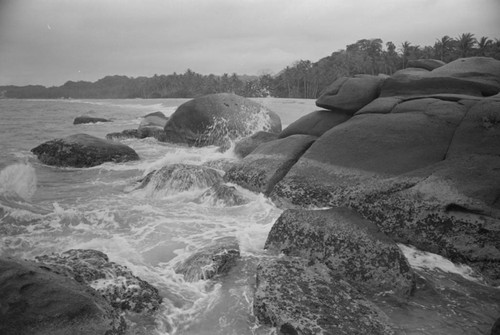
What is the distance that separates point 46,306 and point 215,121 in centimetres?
1303

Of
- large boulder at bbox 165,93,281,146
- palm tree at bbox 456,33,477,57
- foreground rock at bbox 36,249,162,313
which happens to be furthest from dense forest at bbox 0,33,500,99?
foreground rock at bbox 36,249,162,313

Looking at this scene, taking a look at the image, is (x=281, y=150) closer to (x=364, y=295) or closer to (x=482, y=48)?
(x=364, y=295)

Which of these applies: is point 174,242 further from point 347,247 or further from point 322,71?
point 322,71

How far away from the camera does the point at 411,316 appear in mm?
3826

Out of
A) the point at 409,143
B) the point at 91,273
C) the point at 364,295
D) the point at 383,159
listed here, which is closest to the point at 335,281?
the point at 364,295

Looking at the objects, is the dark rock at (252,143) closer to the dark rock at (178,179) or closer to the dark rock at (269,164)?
the dark rock at (269,164)

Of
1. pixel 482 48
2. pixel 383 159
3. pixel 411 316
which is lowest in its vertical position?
pixel 411 316

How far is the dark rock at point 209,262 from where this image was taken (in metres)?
4.66

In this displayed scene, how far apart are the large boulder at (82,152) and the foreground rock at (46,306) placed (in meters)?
9.02

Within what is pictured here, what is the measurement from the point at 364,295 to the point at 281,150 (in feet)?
16.3

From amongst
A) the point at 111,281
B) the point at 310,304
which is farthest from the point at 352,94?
the point at 111,281

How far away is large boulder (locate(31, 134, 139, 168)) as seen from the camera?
11.7 m

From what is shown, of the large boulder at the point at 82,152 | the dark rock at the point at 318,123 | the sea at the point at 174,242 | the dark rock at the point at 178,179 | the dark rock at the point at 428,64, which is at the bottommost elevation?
the sea at the point at 174,242

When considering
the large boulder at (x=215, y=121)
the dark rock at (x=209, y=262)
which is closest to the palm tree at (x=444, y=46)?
the large boulder at (x=215, y=121)
